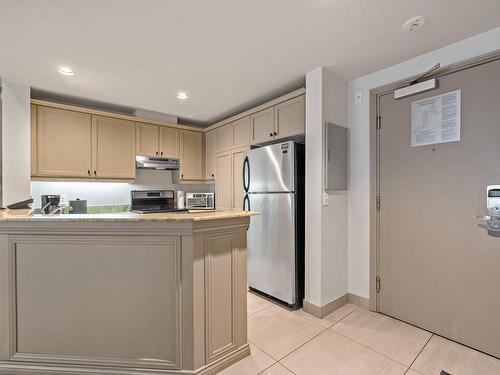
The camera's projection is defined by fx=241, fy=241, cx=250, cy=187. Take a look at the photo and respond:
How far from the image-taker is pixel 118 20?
167 cm

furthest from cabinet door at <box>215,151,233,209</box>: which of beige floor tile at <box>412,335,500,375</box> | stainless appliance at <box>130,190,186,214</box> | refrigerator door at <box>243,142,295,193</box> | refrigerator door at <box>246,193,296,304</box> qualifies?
beige floor tile at <box>412,335,500,375</box>

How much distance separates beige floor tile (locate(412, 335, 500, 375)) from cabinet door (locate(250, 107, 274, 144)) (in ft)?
7.81

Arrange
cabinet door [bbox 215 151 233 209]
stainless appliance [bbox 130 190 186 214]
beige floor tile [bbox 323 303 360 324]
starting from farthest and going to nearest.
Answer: stainless appliance [bbox 130 190 186 214] < cabinet door [bbox 215 151 233 209] < beige floor tile [bbox 323 303 360 324]

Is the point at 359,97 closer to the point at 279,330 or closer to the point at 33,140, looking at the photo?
the point at 279,330

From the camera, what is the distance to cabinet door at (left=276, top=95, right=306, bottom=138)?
2551 millimetres

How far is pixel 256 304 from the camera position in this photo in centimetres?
264

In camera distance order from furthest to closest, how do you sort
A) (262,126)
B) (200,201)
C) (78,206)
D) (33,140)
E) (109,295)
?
(200,201), (78,206), (262,126), (33,140), (109,295)

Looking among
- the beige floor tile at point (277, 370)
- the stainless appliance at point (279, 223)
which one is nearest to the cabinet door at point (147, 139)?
the stainless appliance at point (279, 223)

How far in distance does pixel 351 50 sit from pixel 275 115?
1.01m

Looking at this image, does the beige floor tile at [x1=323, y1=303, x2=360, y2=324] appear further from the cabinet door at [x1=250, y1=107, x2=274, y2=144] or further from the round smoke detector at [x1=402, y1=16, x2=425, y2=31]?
the round smoke detector at [x1=402, y1=16, x2=425, y2=31]

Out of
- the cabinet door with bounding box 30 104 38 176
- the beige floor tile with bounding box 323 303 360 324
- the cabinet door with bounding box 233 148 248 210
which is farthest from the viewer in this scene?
the cabinet door with bounding box 233 148 248 210

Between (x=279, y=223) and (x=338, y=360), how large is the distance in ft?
4.13

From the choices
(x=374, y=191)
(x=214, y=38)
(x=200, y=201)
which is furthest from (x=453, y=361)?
(x=200, y=201)

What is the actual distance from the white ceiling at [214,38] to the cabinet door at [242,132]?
1.88 feet
